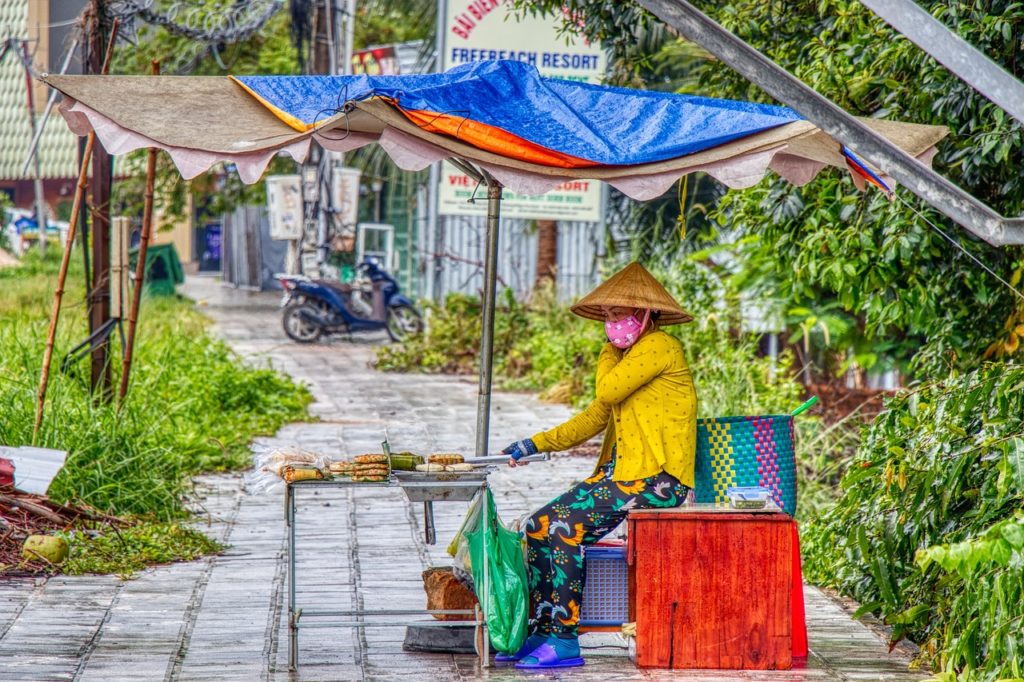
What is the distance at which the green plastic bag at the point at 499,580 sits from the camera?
5262 mm

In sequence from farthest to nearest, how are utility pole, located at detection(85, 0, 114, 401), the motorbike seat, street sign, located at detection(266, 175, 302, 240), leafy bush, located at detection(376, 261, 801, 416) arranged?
street sign, located at detection(266, 175, 302, 240)
the motorbike seat
leafy bush, located at detection(376, 261, 801, 416)
utility pole, located at detection(85, 0, 114, 401)

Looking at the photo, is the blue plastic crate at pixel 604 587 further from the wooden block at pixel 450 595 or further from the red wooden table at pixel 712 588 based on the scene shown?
the wooden block at pixel 450 595

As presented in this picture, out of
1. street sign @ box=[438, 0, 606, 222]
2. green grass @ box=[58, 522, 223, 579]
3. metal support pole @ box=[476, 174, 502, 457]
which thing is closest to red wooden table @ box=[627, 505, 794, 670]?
metal support pole @ box=[476, 174, 502, 457]

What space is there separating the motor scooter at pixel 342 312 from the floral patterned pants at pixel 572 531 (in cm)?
1328

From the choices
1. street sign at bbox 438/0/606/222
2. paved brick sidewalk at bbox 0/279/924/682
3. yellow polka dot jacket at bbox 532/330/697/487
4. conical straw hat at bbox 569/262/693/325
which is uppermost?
street sign at bbox 438/0/606/222

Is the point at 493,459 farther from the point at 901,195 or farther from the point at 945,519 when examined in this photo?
the point at 901,195

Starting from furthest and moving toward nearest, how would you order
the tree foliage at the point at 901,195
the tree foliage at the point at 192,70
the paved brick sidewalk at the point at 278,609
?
the tree foliage at the point at 192,70 < the tree foliage at the point at 901,195 < the paved brick sidewalk at the point at 278,609

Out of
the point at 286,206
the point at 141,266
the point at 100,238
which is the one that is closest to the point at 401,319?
the point at 286,206

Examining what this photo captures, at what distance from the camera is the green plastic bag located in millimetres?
5262

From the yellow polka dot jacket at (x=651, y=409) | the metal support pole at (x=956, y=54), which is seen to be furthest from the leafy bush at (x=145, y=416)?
the metal support pole at (x=956, y=54)

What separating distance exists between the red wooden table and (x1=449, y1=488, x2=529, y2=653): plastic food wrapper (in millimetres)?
464

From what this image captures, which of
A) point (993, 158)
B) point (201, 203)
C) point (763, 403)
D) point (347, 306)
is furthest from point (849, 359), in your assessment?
point (201, 203)

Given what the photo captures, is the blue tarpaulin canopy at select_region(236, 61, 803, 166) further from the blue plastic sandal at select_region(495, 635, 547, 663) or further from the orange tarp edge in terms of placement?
the blue plastic sandal at select_region(495, 635, 547, 663)

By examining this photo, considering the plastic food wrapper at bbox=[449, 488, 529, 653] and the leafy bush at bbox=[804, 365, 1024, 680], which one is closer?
the leafy bush at bbox=[804, 365, 1024, 680]
